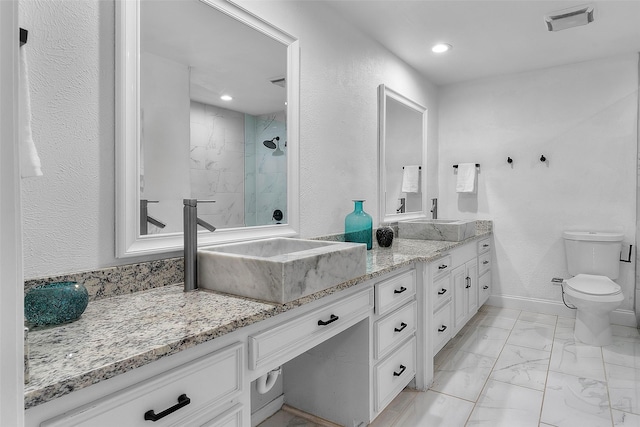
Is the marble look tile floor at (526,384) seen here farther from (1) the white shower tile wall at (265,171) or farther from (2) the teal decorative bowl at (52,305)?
(2) the teal decorative bowl at (52,305)

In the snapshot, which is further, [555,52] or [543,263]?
[543,263]

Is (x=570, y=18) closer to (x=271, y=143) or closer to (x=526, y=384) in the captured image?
(x=271, y=143)

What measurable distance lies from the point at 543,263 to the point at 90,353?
3717 mm

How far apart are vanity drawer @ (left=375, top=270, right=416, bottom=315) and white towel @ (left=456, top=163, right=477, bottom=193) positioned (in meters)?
1.89

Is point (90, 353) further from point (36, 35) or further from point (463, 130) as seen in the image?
point (463, 130)

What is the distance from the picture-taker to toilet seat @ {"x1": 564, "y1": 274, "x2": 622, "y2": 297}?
104 inches

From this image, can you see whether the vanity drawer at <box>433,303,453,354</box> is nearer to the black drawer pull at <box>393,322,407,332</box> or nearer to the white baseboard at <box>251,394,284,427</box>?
the black drawer pull at <box>393,322,407,332</box>

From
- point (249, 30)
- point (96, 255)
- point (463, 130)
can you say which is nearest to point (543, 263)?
point (463, 130)

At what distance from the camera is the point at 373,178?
2766 millimetres

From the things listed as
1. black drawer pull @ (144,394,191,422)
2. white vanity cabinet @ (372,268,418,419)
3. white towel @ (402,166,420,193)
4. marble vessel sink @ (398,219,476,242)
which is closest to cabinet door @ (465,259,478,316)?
marble vessel sink @ (398,219,476,242)

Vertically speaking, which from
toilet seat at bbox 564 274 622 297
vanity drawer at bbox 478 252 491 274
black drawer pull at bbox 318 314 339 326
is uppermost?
black drawer pull at bbox 318 314 339 326

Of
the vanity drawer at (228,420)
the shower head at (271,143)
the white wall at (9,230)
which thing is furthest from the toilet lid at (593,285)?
the white wall at (9,230)

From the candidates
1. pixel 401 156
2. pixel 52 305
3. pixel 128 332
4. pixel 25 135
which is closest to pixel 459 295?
pixel 401 156

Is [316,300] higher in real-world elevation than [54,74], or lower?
lower
